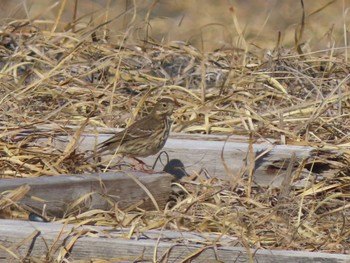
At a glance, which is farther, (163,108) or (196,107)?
(196,107)

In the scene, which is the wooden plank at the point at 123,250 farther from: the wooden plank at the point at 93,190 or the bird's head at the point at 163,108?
the bird's head at the point at 163,108

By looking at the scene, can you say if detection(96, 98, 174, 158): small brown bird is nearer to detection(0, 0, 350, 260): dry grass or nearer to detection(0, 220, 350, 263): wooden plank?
detection(0, 0, 350, 260): dry grass

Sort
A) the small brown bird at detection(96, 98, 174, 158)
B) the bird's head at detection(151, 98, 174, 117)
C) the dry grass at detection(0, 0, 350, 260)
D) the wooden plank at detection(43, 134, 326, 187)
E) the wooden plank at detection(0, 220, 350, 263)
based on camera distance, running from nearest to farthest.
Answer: the wooden plank at detection(0, 220, 350, 263), the dry grass at detection(0, 0, 350, 260), the wooden plank at detection(43, 134, 326, 187), the small brown bird at detection(96, 98, 174, 158), the bird's head at detection(151, 98, 174, 117)

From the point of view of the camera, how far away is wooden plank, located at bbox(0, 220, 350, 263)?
4504 mm

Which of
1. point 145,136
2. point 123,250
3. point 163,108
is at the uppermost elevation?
point 163,108

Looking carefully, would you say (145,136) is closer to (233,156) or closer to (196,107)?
(196,107)

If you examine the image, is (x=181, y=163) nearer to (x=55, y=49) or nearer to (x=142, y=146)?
(x=142, y=146)

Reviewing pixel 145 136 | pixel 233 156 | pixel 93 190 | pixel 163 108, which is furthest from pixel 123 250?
pixel 163 108

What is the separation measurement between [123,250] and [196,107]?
207cm

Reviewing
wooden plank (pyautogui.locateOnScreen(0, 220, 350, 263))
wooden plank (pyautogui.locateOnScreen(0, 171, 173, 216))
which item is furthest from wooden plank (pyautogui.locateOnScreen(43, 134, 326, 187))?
wooden plank (pyautogui.locateOnScreen(0, 220, 350, 263))

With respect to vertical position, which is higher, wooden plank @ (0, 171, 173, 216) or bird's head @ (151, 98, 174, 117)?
bird's head @ (151, 98, 174, 117)

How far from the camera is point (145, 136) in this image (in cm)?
608

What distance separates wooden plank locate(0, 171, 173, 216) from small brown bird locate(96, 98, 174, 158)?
1.76ft

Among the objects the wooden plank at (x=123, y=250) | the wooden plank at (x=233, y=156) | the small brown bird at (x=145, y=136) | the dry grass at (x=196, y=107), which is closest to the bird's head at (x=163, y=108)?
the small brown bird at (x=145, y=136)
